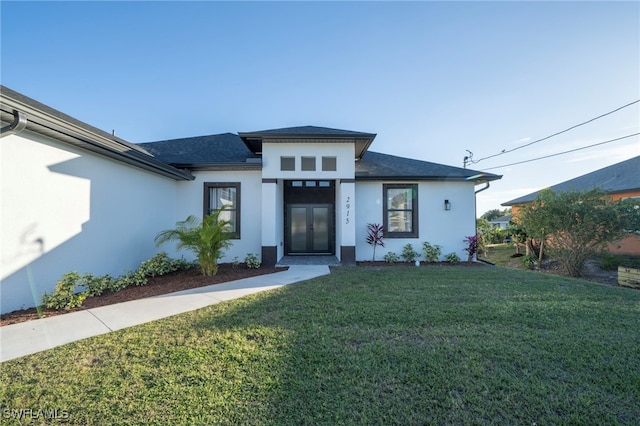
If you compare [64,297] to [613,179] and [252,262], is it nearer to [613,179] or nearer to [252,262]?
[252,262]

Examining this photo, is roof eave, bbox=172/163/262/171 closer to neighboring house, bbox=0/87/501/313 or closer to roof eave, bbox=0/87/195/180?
neighboring house, bbox=0/87/501/313

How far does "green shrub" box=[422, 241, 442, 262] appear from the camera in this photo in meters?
9.01

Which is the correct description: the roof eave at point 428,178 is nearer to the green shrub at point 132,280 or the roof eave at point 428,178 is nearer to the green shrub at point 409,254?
the green shrub at point 409,254

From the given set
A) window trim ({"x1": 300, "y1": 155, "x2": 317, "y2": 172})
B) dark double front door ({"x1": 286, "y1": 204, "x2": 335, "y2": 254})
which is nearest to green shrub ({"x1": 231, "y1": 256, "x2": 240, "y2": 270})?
dark double front door ({"x1": 286, "y1": 204, "x2": 335, "y2": 254})

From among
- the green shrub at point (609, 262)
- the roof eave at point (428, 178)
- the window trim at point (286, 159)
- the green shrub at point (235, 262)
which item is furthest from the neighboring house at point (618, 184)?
the green shrub at point (235, 262)

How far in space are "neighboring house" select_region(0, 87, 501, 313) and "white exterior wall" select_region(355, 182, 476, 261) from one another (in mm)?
37

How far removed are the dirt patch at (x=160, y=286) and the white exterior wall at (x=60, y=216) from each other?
0.44 m

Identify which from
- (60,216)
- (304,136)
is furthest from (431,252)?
(60,216)

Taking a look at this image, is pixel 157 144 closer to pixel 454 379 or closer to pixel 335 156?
pixel 335 156

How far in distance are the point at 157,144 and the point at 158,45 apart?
3.70 meters

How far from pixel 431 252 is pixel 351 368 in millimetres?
7373

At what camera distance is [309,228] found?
424 inches

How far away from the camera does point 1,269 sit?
159 inches

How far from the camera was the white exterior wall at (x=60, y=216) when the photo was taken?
165 inches
